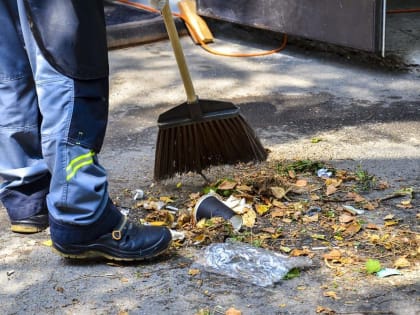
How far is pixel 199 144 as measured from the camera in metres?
3.33

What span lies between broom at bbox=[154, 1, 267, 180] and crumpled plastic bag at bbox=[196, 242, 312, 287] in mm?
659

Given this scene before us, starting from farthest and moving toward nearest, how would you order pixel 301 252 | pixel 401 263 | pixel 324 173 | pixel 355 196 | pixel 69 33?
→ pixel 324 173, pixel 355 196, pixel 301 252, pixel 401 263, pixel 69 33

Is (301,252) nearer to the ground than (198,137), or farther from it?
nearer to the ground

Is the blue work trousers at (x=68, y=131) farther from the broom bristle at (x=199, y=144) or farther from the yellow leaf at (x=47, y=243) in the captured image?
the broom bristle at (x=199, y=144)

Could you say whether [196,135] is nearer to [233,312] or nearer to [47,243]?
[47,243]

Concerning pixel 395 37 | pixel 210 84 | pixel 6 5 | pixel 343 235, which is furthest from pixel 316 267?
pixel 395 37

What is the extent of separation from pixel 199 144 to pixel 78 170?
87 centimetres

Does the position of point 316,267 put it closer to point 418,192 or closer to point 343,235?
point 343,235

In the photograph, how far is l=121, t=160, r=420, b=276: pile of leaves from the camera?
2.74 meters

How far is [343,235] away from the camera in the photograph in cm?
284

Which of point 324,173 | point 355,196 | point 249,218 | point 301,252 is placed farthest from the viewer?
point 324,173

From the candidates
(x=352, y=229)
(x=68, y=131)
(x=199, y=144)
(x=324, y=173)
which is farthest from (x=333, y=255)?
(x=68, y=131)

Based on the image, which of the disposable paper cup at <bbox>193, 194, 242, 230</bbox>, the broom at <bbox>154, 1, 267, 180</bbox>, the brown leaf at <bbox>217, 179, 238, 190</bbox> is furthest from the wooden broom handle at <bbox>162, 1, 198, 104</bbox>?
the disposable paper cup at <bbox>193, 194, 242, 230</bbox>

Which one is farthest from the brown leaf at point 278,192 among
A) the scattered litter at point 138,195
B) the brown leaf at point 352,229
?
the scattered litter at point 138,195
